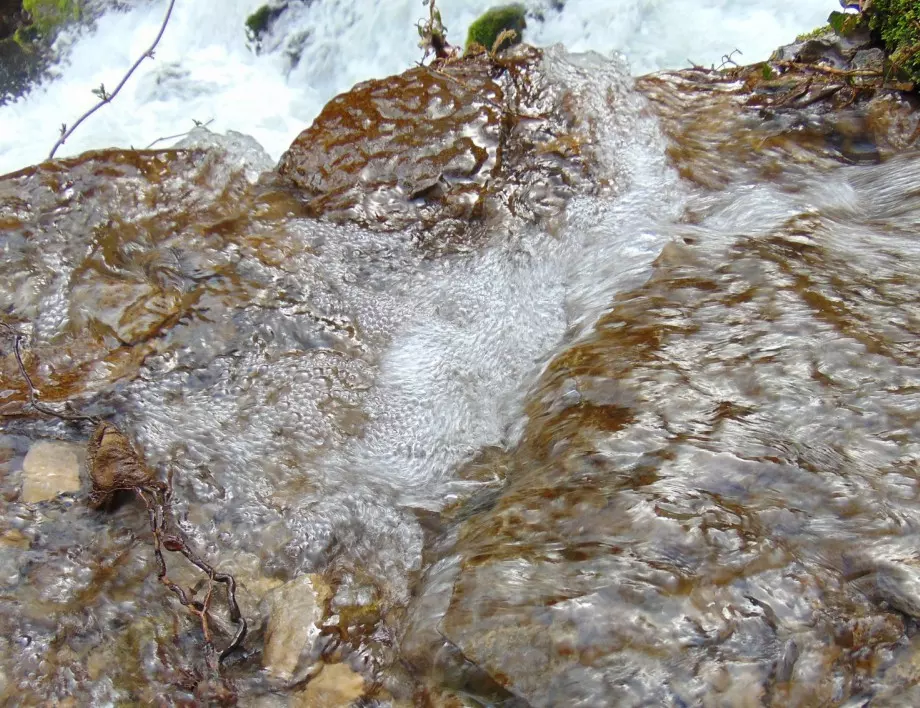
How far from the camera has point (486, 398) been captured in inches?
125

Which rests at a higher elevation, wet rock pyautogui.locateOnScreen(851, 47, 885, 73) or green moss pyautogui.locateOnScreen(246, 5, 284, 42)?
green moss pyautogui.locateOnScreen(246, 5, 284, 42)

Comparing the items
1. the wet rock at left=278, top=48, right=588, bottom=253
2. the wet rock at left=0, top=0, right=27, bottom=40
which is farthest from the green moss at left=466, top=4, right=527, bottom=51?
the wet rock at left=0, top=0, right=27, bottom=40

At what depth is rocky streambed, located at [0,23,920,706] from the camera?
1.96 meters

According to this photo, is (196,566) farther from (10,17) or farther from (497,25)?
(10,17)

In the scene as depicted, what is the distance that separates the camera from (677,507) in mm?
2119

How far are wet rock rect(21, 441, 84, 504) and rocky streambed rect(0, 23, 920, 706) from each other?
0.05 ft

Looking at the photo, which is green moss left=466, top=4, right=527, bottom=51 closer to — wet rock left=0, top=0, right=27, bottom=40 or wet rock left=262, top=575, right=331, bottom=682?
wet rock left=0, top=0, right=27, bottom=40

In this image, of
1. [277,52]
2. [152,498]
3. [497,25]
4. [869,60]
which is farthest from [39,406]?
[277,52]

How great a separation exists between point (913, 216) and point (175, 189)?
162 inches

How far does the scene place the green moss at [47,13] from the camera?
8.17 m

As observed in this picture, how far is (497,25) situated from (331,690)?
695 centimetres

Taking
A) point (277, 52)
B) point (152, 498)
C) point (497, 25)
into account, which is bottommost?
point (152, 498)

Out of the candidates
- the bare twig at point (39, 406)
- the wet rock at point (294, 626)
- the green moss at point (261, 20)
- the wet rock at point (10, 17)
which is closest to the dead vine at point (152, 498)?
the bare twig at point (39, 406)

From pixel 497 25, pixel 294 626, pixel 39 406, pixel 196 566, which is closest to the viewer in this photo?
pixel 294 626
